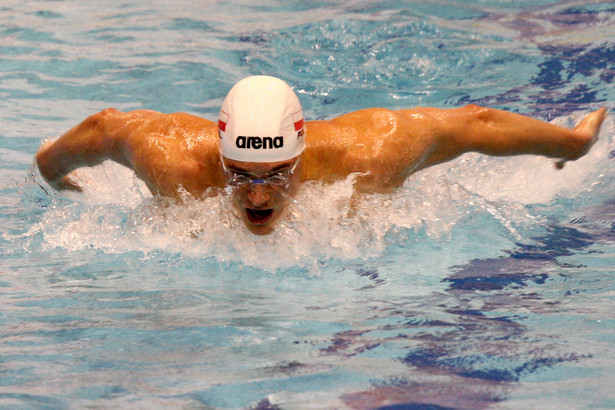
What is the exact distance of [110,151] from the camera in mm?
3387

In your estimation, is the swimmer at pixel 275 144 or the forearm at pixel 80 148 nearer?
the swimmer at pixel 275 144

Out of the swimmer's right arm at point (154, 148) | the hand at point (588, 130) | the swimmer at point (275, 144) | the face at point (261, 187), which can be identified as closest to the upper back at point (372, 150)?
the swimmer at point (275, 144)

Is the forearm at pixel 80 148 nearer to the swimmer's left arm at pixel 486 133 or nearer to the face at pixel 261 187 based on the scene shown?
the face at pixel 261 187

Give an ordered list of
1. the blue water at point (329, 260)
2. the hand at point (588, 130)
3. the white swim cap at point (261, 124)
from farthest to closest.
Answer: the hand at point (588, 130)
the white swim cap at point (261, 124)
the blue water at point (329, 260)

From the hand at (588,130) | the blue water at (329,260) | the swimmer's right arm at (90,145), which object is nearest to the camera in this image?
the blue water at (329,260)

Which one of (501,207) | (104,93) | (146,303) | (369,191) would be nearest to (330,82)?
(104,93)

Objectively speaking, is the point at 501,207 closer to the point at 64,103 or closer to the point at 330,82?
the point at 330,82

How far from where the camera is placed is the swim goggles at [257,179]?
3.01m

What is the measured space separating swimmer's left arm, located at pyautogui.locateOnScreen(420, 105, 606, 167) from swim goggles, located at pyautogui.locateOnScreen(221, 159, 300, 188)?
0.66m

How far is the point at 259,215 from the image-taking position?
10.2 ft

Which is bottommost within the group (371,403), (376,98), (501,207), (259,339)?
(371,403)

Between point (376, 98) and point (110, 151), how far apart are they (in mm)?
2672

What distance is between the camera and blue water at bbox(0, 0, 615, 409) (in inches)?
82.7

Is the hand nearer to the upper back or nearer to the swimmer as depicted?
the swimmer
